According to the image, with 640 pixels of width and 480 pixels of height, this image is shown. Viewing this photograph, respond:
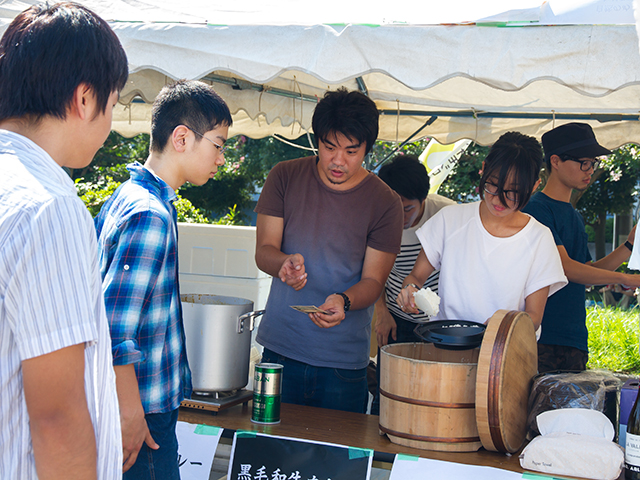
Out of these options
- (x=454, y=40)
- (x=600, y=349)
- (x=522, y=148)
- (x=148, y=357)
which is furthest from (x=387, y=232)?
(x=600, y=349)

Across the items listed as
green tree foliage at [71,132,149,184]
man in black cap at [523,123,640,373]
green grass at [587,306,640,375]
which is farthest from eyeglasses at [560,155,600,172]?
green tree foliage at [71,132,149,184]

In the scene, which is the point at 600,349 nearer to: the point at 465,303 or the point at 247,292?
the point at 247,292

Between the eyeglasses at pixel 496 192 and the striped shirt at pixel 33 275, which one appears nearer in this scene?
the striped shirt at pixel 33 275

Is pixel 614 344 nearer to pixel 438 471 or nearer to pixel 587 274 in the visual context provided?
pixel 587 274

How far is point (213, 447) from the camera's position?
2.04 m

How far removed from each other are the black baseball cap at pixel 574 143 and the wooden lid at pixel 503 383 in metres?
1.23

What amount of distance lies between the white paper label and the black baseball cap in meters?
1.57

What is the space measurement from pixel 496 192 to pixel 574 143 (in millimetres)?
954

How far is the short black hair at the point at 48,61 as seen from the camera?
0.91 meters

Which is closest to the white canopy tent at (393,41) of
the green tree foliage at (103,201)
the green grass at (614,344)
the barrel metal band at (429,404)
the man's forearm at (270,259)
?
Answer: the man's forearm at (270,259)

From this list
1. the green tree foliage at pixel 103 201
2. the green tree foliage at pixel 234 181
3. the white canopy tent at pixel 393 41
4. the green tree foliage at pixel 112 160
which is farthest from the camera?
the green tree foliage at pixel 234 181

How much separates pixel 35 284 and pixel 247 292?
2905 mm

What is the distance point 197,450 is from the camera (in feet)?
6.77

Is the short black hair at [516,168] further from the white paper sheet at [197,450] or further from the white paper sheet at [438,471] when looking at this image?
the white paper sheet at [197,450]
